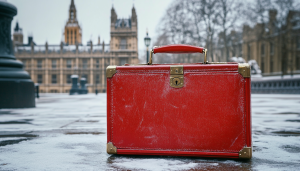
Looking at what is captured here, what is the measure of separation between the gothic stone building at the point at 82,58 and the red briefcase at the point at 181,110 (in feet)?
199

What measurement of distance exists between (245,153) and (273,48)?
48.0 metres

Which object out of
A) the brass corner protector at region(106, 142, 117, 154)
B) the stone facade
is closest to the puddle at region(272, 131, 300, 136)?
the brass corner protector at region(106, 142, 117, 154)

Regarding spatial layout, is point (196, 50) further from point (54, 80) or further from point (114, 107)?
point (54, 80)

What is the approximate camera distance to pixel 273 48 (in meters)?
46.0

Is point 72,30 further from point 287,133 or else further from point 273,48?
point 287,133

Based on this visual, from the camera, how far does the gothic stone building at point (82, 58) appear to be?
210 ft

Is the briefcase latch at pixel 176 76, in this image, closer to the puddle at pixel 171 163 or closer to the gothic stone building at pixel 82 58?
the puddle at pixel 171 163

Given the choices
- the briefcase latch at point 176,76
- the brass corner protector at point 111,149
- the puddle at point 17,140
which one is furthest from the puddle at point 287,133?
the puddle at point 17,140

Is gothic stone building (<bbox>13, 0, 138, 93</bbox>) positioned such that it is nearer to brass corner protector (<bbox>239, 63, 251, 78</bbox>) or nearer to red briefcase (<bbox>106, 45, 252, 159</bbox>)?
red briefcase (<bbox>106, 45, 252, 159</bbox>)

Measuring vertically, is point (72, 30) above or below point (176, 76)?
above

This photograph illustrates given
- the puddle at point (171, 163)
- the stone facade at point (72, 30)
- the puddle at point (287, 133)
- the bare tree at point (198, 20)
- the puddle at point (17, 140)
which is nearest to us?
the puddle at point (171, 163)

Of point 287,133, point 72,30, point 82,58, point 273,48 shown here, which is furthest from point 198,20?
point 72,30

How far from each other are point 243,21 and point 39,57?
179ft

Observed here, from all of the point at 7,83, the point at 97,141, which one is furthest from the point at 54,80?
the point at 97,141
